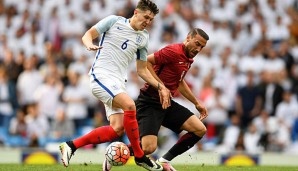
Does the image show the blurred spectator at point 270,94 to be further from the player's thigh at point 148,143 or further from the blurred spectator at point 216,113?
the player's thigh at point 148,143

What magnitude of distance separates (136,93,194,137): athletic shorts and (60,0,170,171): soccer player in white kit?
527 mm

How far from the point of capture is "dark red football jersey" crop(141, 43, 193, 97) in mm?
12055

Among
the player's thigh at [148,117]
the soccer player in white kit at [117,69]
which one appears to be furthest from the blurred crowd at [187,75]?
the soccer player in white kit at [117,69]

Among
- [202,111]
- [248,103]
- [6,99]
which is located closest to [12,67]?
[6,99]

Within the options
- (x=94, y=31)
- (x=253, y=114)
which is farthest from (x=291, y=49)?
(x=94, y=31)

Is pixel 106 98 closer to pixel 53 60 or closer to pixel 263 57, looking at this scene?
pixel 53 60

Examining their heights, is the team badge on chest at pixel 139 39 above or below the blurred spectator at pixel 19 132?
above

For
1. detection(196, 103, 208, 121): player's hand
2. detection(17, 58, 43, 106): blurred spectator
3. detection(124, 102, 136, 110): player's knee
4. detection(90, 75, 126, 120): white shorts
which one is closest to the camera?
detection(124, 102, 136, 110): player's knee

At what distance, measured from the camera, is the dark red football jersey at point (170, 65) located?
12.1 m

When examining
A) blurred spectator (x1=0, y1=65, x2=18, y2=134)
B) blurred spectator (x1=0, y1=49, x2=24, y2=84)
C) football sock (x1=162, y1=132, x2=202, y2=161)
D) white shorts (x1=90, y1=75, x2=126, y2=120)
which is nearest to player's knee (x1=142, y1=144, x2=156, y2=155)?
football sock (x1=162, y1=132, x2=202, y2=161)

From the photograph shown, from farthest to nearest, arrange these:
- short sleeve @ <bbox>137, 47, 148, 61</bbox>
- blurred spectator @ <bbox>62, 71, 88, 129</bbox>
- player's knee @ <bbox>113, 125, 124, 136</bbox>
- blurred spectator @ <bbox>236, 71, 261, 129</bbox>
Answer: blurred spectator @ <bbox>236, 71, 261, 129</bbox>, blurred spectator @ <bbox>62, 71, 88, 129</bbox>, short sleeve @ <bbox>137, 47, 148, 61</bbox>, player's knee @ <bbox>113, 125, 124, 136</bbox>

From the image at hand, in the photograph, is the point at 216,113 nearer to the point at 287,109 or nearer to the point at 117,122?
the point at 287,109

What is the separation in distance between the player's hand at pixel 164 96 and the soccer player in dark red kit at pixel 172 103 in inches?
17.8

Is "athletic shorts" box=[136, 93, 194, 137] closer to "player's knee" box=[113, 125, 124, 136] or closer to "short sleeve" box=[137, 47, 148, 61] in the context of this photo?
"player's knee" box=[113, 125, 124, 136]
